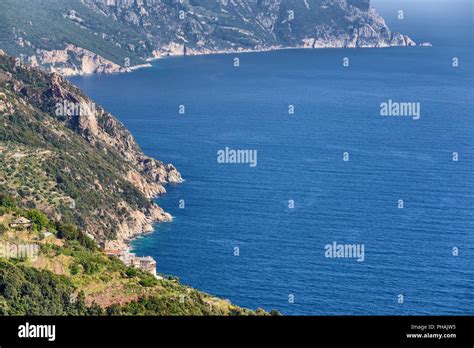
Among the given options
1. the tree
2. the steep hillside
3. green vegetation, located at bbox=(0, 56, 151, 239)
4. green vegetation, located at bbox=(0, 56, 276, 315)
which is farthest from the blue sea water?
the tree

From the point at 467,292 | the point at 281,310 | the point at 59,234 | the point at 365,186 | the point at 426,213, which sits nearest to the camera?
the point at 59,234

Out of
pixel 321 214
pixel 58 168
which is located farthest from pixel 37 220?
pixel 321 214

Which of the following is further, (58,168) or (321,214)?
(58,168)

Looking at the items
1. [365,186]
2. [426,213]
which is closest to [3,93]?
[365,186]

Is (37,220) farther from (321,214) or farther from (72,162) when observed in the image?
(72,162)

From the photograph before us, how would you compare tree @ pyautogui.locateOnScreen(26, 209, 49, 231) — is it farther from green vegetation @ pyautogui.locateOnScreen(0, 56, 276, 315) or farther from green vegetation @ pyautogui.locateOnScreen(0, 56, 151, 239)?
A: green vegetation @ pyautogui.locateOnScreen(0, 56, 151, 239)

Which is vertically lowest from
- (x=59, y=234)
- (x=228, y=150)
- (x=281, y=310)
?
(x=281, y=310)

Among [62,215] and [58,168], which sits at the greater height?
[58,168]

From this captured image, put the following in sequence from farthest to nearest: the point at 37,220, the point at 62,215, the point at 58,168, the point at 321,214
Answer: the point at 58,168, the point at 321,214, the point at 62,215, the point at 37,220

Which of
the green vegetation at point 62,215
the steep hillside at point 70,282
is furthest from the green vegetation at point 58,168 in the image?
the steep hillside at point 70,282
